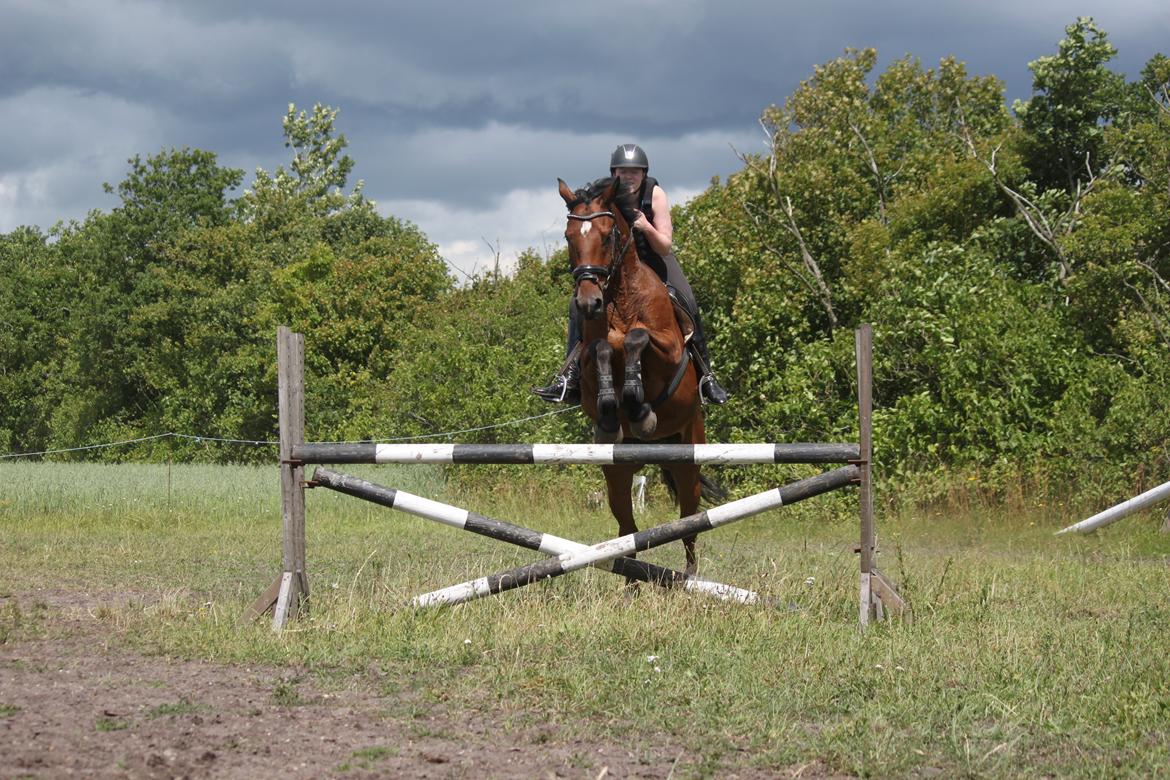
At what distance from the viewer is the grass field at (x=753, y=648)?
4414mm

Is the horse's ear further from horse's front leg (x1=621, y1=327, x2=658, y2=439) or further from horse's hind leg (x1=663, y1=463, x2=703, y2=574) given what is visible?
horse's hind leg (x1=663, y1=463, x2=703, y2=574)

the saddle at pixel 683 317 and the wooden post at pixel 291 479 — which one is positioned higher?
the saddle at pixel 683 317

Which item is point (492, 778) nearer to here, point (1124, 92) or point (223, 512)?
point (223, 512)

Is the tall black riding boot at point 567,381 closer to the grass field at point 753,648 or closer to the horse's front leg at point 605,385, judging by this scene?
the horse's front leg at point 605,385

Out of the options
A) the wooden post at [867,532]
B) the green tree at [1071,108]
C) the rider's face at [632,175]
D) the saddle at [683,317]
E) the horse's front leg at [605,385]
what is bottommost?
the wooden post at [867,532]

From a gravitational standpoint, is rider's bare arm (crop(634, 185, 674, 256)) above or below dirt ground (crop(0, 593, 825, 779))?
above

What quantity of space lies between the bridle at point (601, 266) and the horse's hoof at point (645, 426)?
35.7 inches

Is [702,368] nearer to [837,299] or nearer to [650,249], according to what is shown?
[650,249]

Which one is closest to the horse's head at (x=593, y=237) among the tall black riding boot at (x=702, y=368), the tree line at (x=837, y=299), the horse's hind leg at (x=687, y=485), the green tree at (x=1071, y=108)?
the tall black riding boot at (x=702, y=368)

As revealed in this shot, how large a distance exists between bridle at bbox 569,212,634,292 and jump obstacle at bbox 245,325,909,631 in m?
1.09

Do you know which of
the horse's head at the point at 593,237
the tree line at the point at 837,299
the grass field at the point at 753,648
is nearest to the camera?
the grass field at the point at 753,648

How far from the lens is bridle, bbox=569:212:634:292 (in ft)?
23.2

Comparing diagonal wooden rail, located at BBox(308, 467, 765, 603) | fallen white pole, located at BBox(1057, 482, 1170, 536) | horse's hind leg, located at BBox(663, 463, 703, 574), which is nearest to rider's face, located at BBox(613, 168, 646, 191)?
horse's hind leg, located at BBox(663, 463, 703, 574)

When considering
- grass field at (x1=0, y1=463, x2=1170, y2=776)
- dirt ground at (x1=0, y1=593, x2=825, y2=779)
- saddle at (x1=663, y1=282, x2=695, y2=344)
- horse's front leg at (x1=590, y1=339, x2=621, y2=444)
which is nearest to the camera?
dirt ground at (x1=0, y1=593, x2=825, y2=779)
